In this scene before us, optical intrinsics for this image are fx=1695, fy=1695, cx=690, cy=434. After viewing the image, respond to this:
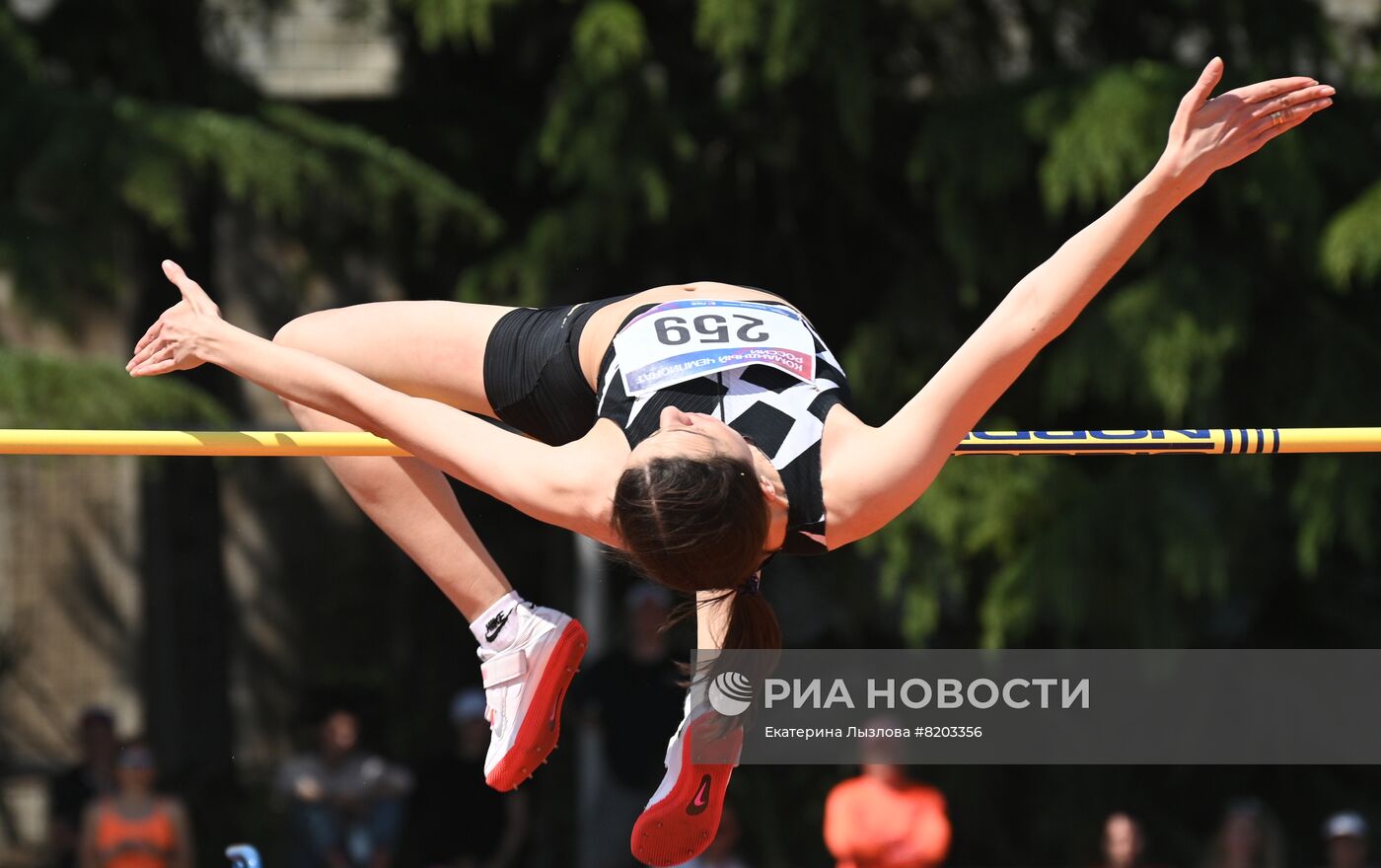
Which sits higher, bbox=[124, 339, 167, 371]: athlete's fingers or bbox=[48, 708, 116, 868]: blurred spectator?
bbox=[124, 339, 167, 371]: athlete's fingers

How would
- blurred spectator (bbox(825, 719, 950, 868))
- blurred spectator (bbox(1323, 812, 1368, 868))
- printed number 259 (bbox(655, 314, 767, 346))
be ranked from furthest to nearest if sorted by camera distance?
blurred spectator (bbox(1323, 812, 1368, 868)), blurred spectator (bbox(825, 719, 950, 868)), printed number 259 (bbox(655, 314, 767, 346))

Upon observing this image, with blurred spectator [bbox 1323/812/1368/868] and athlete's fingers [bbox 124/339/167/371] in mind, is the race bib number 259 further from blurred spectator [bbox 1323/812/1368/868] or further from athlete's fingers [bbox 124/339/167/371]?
blurred spectator [bbox 1323/812/1368/868]

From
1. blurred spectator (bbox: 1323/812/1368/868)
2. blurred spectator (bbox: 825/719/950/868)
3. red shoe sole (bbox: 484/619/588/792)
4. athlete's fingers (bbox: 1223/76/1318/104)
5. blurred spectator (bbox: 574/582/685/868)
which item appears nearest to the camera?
athlete's fingers (bbox: 1223/76/1318/104)

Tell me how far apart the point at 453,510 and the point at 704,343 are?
72cm

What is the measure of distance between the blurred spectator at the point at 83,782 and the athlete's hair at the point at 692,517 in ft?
13.9

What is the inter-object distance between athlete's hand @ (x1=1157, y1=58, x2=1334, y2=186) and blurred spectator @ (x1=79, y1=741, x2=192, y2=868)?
4461 millimetres

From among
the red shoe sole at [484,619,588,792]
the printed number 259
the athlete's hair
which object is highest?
the printed number 259

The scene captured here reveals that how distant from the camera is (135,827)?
580cm

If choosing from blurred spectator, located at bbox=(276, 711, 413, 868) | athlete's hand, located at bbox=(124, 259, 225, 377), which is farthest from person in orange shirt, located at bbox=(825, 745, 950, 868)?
athlete's hand, located at bbox=(124, 259, 225, 377)

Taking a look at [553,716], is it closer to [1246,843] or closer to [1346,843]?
[1246,843]

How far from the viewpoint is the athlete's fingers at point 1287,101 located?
2611mm

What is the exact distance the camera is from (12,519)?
26.5 ft

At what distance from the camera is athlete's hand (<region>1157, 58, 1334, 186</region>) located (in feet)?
8.41

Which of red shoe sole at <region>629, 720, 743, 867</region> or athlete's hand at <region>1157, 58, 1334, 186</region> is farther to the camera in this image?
red shoe sole at <region>629, 720, 743, 867</region>
